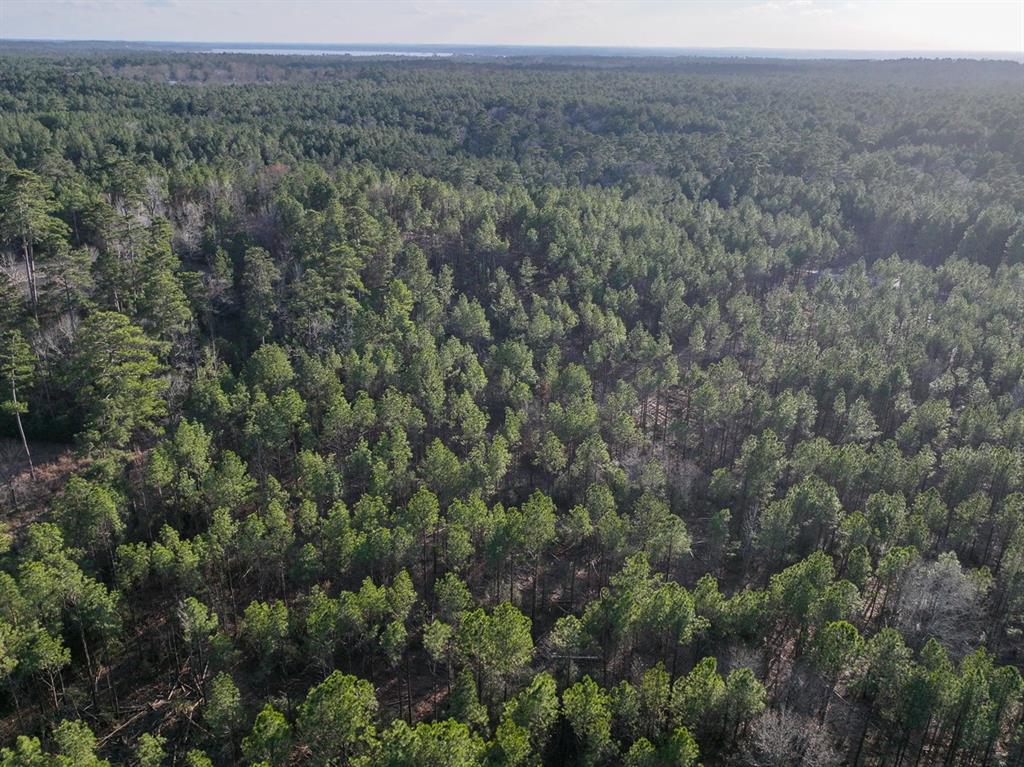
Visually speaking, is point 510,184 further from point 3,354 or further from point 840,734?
point 840,734

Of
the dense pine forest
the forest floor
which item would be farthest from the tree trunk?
the dense pine forest

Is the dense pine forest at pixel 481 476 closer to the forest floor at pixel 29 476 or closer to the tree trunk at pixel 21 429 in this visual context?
the forest floor at pixel 29 476

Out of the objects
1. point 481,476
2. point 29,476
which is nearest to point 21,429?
point 29,476

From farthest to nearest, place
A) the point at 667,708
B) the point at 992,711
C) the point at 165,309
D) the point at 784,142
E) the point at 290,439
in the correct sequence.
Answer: the point at 784,142 < the point at 165,309 < the point at 290,439 < the point at 667,708 < the point at 992,711

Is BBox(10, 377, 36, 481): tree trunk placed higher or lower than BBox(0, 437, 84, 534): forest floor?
higher

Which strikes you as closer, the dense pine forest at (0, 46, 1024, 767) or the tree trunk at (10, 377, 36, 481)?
the dense pine forest at (0, 46, 1024, 767)

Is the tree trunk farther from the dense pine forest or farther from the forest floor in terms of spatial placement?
the dense pine forest

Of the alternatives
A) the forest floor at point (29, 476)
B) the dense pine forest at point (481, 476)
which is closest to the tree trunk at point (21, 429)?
the forest floor at point (29, 476)

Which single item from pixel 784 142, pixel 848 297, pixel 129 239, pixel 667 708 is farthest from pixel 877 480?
pixel 784 142

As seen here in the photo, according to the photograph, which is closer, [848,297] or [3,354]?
[3,354]
